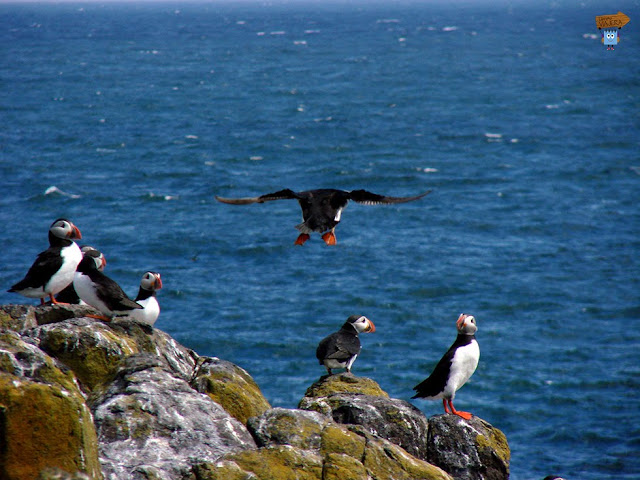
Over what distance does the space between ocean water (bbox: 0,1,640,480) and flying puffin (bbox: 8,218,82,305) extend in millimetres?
24869

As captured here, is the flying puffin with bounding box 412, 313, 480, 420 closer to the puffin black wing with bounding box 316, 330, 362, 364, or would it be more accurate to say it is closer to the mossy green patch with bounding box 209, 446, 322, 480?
the puffin black wing with bounding box 316, 330, 362, 364

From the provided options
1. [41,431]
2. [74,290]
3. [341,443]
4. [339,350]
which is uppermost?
[41,431]

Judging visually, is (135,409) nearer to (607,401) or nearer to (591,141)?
(607,401)

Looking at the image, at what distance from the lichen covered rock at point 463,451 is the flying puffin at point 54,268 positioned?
745 cm

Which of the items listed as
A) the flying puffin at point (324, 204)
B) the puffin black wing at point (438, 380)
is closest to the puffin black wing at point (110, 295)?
the flying puffin at point (324, 204)

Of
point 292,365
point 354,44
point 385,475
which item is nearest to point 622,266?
point 292,365

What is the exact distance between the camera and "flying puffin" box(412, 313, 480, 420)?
15.2m

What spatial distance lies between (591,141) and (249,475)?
286ft

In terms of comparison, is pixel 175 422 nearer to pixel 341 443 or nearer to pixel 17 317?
pixel 341 443

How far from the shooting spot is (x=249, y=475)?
34.0 feet

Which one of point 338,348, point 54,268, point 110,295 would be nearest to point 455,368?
point 338,348

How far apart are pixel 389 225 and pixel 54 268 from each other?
50.6m

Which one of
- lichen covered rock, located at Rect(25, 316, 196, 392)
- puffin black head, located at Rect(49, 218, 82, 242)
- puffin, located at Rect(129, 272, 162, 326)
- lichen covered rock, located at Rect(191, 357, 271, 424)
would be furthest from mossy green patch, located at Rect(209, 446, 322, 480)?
puffin black head, located at Rect(49, 218, 82, 242)

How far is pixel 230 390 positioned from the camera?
13.3m
